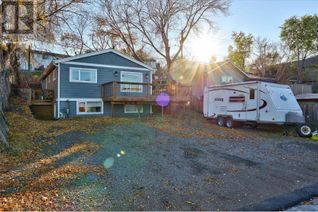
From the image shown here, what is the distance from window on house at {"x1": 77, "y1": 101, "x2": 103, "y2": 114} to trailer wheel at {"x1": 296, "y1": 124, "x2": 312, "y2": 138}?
1259cm

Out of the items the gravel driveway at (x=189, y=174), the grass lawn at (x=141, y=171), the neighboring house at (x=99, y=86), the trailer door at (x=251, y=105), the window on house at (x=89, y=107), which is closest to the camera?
the grass lawn at (x=141, y=171)

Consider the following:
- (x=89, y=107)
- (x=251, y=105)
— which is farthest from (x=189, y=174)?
(x=89, y=107)

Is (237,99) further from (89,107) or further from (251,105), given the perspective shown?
(89,107)

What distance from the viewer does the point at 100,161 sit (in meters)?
6.20

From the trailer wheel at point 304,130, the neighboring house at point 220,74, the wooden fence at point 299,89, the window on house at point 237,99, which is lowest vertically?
the trailer wheel at point 304,130

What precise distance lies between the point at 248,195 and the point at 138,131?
659 centimetres

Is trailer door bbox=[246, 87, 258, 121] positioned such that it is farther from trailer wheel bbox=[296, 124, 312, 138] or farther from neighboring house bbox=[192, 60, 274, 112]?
neighboring house bbox=[192, 60, 274, 112]

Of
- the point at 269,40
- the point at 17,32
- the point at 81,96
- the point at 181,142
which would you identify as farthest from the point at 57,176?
the point at 269,40

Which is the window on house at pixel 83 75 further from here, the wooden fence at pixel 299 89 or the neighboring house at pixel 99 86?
the wooden fence at pixel 299 89

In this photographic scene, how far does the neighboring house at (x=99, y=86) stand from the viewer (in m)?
14.6

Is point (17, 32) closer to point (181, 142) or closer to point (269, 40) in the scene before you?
point (181, 142)

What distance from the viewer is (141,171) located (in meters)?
5.69

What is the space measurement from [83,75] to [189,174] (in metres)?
12.0

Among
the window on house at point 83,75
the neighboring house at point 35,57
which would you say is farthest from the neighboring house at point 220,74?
the neighboring house at point 35,57
